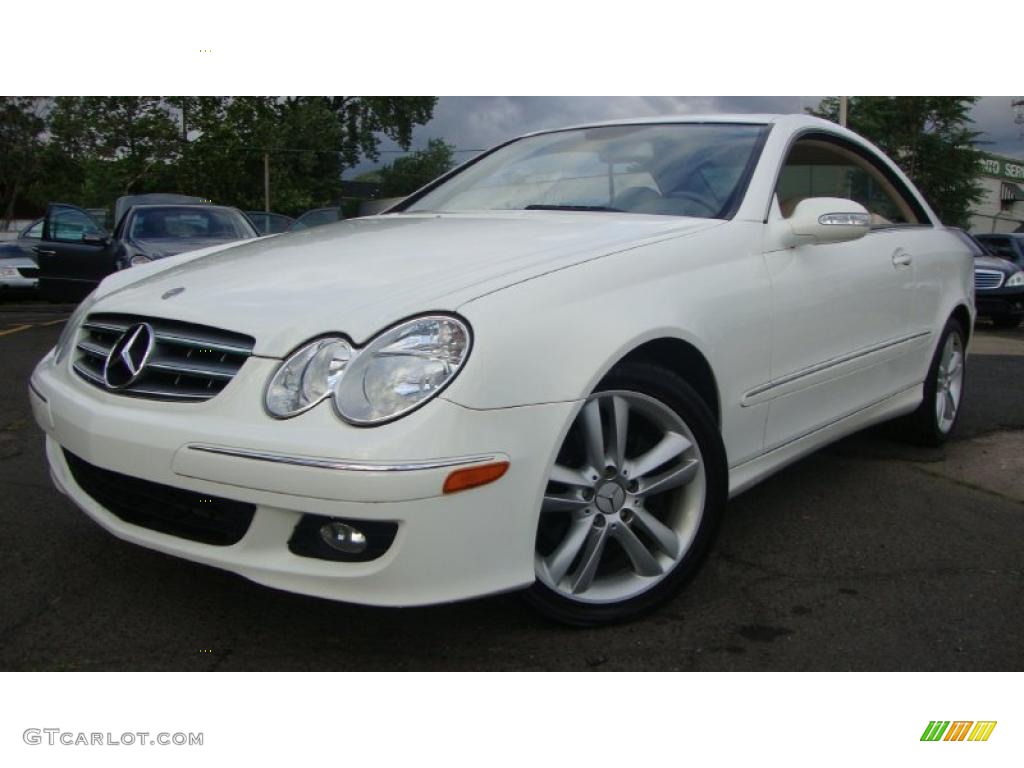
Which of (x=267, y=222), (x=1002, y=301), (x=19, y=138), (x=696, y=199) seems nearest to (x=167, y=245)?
(x=267, y=222)

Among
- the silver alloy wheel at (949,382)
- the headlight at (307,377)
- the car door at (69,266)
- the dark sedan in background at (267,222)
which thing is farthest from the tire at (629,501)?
the dark sedan in background at (267,222)

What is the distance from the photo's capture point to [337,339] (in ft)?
7.45

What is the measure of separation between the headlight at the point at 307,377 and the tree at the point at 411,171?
27416 millimetres

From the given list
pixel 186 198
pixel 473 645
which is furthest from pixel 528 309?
pixel 186 198

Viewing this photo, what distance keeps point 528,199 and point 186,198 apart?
412 inches

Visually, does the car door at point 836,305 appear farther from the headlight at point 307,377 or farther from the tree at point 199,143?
the tree at point 199,143

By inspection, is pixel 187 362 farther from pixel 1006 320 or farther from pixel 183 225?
pixel 1006 320

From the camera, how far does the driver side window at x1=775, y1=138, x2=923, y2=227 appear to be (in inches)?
141

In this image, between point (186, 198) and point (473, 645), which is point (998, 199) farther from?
point (473, 645)

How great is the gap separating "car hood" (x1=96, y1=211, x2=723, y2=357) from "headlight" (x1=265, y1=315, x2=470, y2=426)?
0.04 m

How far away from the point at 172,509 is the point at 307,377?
50 centimetres

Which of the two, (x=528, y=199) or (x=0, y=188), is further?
(x=0, y=188)

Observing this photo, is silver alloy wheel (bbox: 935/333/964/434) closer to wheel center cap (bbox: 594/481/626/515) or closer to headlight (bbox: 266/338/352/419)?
wheel center cap (bbox: 594/481/626/515)

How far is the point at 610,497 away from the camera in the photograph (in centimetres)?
258
